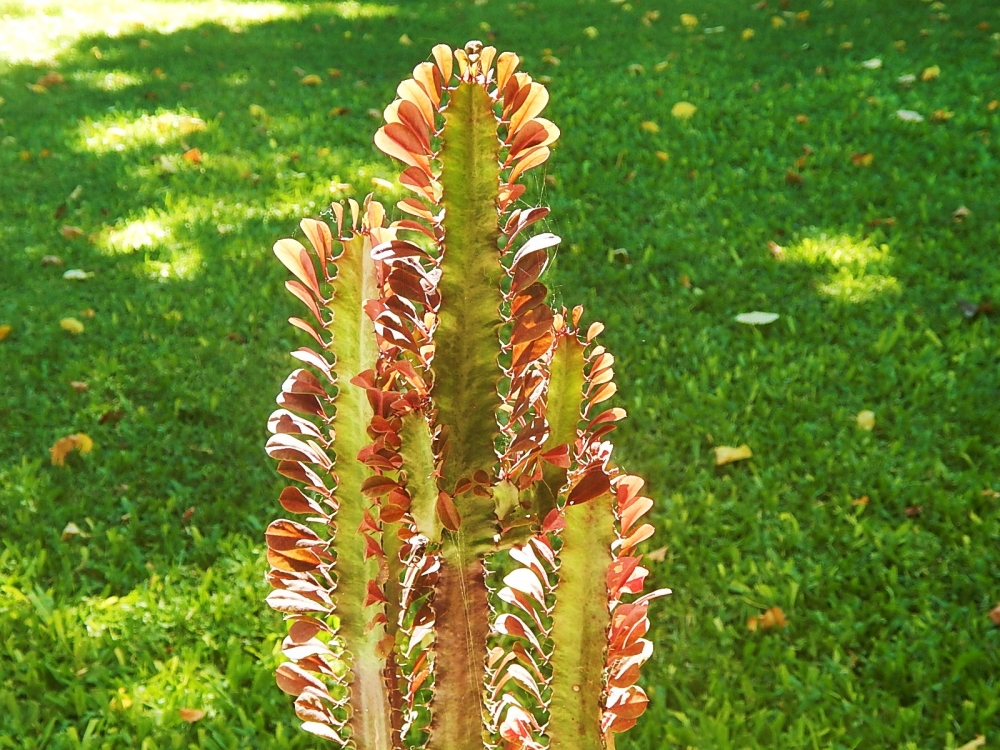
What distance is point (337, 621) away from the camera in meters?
0.91

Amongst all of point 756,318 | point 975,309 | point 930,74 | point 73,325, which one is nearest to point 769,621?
point 756,318

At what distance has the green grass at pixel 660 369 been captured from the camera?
2.40 m

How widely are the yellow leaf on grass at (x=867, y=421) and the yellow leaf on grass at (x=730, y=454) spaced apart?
1.39 ft

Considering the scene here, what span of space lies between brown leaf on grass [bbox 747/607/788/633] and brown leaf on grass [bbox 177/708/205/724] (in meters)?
1.39

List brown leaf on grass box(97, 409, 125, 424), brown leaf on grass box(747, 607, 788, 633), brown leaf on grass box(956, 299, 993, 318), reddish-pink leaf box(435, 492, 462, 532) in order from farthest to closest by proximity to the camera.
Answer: brown leaf on grass box(956, 299, 993, 318) < brown leaf on grass box(97, 409, 125, 424) < brown leaf on grass box(747, 607, 788, 633) < reddish-pink leaf box(435, 492, 462, 532)

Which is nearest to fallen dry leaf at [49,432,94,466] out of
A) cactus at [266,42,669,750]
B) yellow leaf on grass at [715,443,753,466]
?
yellow leaf on grass at [715,443,753,466]

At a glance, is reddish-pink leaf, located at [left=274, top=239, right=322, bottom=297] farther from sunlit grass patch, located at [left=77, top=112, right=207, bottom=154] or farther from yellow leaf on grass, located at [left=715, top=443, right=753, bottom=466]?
sunlit grass patch, located at [left=77, top=112, right=207, bottom=154]

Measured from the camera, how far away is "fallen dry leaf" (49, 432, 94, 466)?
3.17 metres

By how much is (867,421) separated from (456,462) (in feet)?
9.01

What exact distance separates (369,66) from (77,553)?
17.2 ft

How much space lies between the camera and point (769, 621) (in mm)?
2545

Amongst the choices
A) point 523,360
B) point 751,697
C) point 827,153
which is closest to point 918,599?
point 751,697

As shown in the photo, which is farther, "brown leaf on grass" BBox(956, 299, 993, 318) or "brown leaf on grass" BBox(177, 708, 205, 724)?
"brown leaf on grass" BBox(956, 299, 993, 318)

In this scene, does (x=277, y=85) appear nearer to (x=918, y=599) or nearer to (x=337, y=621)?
(x=918, y=599)
